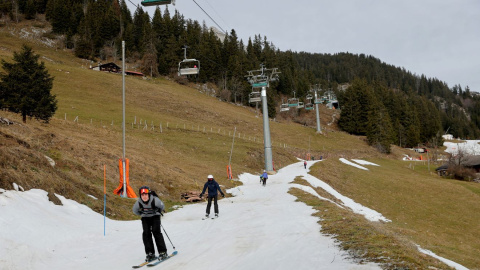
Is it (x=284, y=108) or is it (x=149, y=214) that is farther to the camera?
(x=284, y=108)

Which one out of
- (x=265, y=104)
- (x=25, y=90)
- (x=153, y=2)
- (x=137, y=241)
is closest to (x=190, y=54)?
(x=265, y=104)

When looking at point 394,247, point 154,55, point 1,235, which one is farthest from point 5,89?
point 154,55

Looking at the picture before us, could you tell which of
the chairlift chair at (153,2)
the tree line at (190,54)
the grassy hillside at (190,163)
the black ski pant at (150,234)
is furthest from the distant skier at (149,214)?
the tree line at (190,54)

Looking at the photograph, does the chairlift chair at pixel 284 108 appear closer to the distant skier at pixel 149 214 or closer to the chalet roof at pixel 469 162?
the chalet roof at pixel 469 162

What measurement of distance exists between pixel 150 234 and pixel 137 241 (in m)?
2.99

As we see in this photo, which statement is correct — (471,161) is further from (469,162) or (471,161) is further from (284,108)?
(284,108)

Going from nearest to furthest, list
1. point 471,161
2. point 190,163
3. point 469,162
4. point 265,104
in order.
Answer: point 190,163, point 265,104, point 469,162, point 471,161

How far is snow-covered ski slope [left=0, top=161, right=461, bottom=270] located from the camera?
7.89 m

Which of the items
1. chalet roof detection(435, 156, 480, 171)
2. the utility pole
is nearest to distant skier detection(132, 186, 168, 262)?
the utility pole

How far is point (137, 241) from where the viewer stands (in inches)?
458

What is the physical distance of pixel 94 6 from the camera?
136250 millimetres

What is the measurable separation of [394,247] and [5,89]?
41.1m

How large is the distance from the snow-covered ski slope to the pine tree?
2733 cm

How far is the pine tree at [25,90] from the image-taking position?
1383 inches
